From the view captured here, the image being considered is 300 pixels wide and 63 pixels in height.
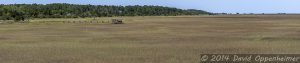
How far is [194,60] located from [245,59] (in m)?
2.03

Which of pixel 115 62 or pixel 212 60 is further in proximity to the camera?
pixel 115 62

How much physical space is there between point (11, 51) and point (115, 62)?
7.36m

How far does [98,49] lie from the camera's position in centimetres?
3109

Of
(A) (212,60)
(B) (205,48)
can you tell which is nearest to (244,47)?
(B) (205,48)

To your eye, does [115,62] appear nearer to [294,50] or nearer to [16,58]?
[16,58]

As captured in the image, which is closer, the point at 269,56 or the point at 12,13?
the point at 269,56

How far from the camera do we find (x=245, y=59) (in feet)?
77.7

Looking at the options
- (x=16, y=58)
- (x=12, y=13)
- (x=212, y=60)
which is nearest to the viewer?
(x=212, y=60)

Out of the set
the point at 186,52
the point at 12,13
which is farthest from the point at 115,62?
the point at 12,13

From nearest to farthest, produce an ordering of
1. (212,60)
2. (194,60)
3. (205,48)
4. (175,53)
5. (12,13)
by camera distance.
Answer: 1. (212,60)
2. (194,60)
3. (175,53)
4. (205,48)
5. (12,13)

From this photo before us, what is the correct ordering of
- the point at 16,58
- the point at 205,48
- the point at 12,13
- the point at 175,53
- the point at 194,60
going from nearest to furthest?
1. the point at 194,60
2. the point at 16,58
3. the point at 175,53
4. the point at 205,48
5. the point at 12,13

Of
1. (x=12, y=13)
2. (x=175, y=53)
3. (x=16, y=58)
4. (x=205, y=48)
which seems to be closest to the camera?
(x=16, y=58)

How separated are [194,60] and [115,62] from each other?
3096 millimetres

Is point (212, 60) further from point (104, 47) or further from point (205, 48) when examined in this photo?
point (104, 47)
